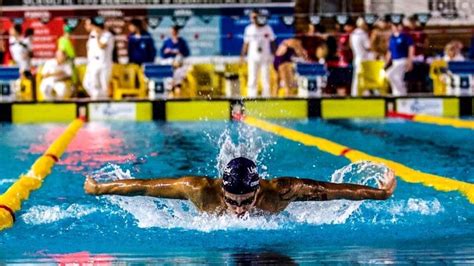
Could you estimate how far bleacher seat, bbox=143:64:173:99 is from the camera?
53.7 feet

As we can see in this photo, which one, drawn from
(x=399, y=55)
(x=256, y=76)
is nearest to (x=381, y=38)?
(x=399, y=55)

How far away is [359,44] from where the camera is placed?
1753 centimetres

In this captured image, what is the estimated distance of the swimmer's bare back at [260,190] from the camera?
6.04m

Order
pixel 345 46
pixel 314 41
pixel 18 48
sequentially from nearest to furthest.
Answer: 1. pixel 18 48
2. pixel 345 46
3. pixel 314 41

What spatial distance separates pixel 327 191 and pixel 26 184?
294cm

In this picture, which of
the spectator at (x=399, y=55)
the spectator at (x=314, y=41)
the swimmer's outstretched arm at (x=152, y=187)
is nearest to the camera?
the swimmer's outstretched arm at (x=152, y=187)

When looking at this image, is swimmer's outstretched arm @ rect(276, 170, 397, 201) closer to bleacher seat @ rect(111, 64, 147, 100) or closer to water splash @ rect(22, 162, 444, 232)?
water splash @ rect(22, 162, 444, 232)

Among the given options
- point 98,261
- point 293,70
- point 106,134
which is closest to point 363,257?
point 98,261

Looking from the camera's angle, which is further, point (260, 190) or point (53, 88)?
point (53, 88)

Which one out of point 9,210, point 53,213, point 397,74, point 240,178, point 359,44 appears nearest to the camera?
point 240,178

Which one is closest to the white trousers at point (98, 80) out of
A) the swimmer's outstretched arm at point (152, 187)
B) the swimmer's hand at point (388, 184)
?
the swimmer's outstretched arm at point (152, 187)

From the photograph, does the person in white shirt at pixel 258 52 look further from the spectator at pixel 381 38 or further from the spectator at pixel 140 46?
the spectator at pixel 381 38

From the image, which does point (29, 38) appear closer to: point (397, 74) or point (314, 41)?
point (314, 41)

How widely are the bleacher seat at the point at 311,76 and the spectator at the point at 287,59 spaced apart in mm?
624
